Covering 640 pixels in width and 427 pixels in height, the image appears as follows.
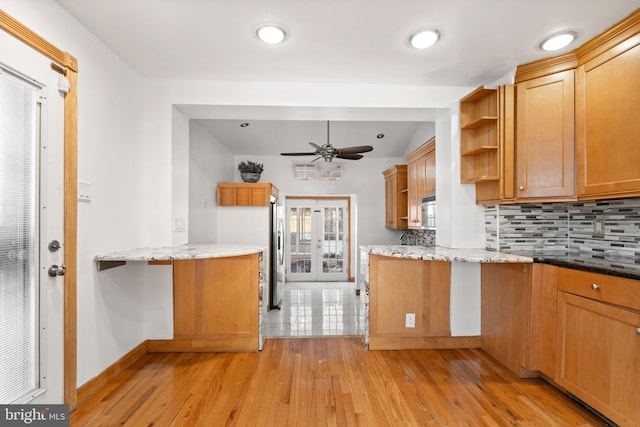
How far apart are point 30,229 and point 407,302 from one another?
2.67 metres

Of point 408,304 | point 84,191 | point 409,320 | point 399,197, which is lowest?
point 409,320

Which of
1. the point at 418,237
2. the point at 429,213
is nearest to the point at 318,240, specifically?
the point at 418,237

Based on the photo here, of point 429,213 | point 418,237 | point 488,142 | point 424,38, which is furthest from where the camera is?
point 418,237

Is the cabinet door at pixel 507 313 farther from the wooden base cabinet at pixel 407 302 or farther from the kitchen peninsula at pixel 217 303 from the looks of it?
the kitchen peninsula at pixel 217 303

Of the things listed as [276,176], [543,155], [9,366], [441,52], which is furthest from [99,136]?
[276,176]

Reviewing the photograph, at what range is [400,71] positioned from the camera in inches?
102

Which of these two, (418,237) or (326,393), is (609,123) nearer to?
(326,393)

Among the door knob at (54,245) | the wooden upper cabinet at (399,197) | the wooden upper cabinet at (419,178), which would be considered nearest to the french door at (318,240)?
the wooden upper cabinet at (399,197)

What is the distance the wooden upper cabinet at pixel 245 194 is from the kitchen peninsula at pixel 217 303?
1715 mm

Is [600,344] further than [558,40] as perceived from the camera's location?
No

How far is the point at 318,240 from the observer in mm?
6613

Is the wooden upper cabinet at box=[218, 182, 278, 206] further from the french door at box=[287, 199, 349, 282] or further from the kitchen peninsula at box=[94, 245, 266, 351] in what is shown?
the french door at box=[287, 199, 349, 282]

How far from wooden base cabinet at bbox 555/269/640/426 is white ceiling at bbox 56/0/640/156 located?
1.54m

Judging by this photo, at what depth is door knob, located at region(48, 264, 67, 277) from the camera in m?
1.73
